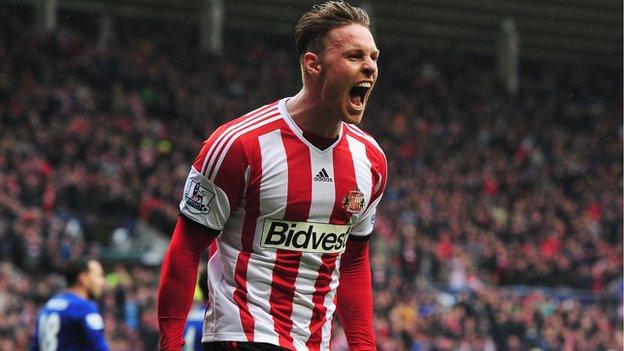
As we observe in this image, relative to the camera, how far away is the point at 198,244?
10.7 ft

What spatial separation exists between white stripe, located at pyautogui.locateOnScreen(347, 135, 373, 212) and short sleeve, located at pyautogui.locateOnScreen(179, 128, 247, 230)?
398 mm

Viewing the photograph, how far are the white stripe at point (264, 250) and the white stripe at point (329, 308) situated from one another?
21 centimetres

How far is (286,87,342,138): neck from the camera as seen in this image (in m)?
3.32

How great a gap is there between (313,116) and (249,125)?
7.8 inches

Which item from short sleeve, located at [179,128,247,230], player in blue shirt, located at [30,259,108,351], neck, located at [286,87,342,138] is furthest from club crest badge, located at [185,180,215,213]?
player in blue shirt, located at [30,259,108,351]

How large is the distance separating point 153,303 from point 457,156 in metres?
14.5

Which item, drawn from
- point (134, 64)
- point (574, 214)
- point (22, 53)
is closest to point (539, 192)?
point (574, 214)

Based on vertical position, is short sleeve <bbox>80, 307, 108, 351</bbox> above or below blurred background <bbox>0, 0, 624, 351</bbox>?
below

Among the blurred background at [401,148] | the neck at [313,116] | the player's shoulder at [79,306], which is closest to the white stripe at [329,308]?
the neck at [313,116]

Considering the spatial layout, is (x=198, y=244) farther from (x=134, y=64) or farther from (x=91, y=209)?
(x=134, y=64)

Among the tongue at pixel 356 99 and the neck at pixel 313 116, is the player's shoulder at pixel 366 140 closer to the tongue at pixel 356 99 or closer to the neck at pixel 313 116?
the neck at pixel 313 116

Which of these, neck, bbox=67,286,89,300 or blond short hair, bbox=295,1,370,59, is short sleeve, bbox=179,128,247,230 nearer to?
blond short hair, bbox=295,1,370,59

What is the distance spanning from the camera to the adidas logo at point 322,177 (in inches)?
131

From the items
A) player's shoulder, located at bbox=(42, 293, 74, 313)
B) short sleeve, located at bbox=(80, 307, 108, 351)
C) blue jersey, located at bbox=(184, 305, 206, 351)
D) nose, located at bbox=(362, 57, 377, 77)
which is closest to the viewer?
nose, located at bbox=(362, 57, 377, 77)
